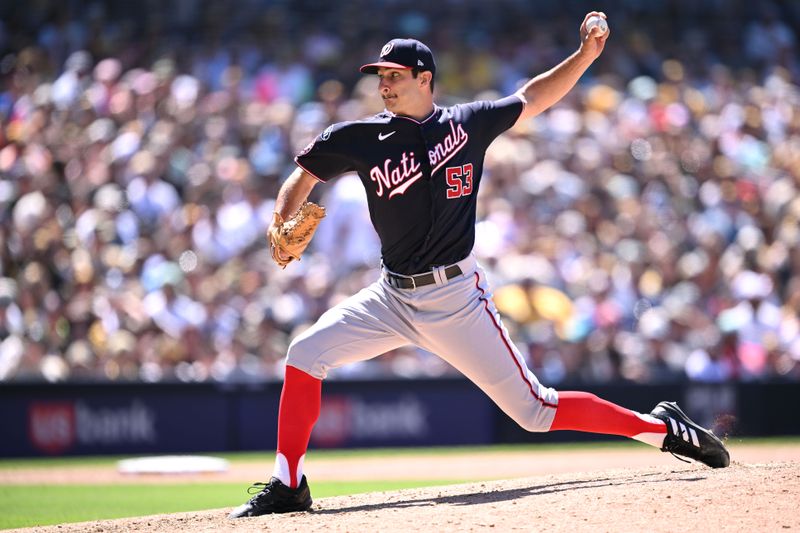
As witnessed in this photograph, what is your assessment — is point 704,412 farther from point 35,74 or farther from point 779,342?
point 35,74

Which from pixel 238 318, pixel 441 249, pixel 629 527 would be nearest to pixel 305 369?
pixel 441 249

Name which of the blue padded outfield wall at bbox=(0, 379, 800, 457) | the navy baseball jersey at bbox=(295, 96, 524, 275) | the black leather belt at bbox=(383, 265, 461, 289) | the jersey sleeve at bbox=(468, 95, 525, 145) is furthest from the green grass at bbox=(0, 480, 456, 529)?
the jersey sleeve at bbox=(468, 95, 525, 145)

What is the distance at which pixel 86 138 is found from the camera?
1230cm

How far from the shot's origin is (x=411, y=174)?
504 cm

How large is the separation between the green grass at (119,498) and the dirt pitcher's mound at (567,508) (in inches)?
55.8

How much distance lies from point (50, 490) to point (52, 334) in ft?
8.55

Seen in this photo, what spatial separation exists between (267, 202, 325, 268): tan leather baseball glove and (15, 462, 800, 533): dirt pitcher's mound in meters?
1.13

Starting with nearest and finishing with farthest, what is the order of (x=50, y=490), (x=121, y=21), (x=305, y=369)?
1. (x=305, y=369)
2. (x=50, y=490)
3. (x=121, y=21)

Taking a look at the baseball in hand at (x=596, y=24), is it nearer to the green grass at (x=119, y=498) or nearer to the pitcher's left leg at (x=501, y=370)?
the pitcher's left leg at (x=501, y=370)

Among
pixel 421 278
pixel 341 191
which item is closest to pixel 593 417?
pixel 421 278

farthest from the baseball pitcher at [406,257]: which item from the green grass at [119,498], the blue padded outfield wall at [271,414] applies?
the blue padded outfield wall at [271,414]

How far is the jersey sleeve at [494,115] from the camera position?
5.27 meters

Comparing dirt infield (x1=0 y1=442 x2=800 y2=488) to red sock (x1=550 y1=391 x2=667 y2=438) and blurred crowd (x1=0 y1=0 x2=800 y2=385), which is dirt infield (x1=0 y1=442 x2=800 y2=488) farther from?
red sock (x1=550 y1=391 x2=667 y2=438)

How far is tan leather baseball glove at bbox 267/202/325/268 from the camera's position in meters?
4.96
